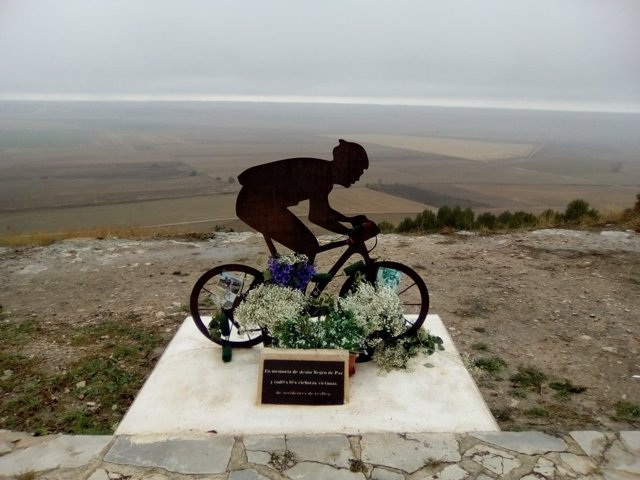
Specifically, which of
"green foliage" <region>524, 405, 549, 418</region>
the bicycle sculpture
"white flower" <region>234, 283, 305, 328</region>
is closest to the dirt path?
"green foliage" <region>524, 405, 549, 418</region>

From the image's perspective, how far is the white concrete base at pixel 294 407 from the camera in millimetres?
3875

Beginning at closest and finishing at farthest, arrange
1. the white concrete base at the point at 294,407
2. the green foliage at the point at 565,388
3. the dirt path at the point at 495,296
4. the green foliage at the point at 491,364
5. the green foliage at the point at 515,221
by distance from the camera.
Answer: the white concrete base at the point at 294,407 < the green foliage at the point at 565,388 < the dirt path at the point at 495,296 < the green foliage at the point at 491,364 < the green foliage at the point at 515,221

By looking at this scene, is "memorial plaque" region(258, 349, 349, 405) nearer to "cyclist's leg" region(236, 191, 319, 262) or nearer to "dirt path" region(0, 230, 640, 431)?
"cyclist's leg" region(236, 191, 319, 262)

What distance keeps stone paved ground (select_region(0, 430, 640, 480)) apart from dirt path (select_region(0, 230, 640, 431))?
1.50ft

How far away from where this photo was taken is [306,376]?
418cm

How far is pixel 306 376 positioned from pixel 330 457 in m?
0.78

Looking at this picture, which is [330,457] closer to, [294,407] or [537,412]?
[294,407]

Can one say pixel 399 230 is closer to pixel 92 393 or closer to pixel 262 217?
pixel 262 217

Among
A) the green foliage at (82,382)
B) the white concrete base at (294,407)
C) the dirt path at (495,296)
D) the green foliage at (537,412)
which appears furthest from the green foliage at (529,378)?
the green foliage at (82,382)

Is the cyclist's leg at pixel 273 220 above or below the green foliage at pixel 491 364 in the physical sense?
above

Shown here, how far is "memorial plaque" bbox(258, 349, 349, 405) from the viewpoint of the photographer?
4.16 meters

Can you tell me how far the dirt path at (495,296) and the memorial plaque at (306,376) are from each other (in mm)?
1438

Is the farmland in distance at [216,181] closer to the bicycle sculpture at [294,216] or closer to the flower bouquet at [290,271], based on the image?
the bicycle sculpture at [294,216]

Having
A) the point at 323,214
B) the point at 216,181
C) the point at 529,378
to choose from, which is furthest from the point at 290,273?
the point at 216,181
